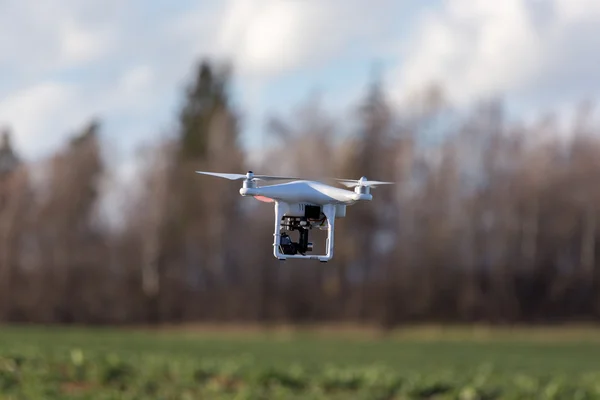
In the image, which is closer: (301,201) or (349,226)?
(301,201)

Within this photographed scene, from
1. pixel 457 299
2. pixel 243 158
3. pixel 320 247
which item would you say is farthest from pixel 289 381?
pixel 457 299

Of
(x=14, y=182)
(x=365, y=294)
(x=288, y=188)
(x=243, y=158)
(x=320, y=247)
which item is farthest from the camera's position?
(x=14, y=182)

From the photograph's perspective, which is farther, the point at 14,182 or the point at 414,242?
the point at 14,182

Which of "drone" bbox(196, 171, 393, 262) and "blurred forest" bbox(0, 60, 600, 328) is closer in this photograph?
"drone" bbox(196, 171, 393, 262)

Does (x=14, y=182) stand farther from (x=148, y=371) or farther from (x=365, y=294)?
(x=148, y=371)
